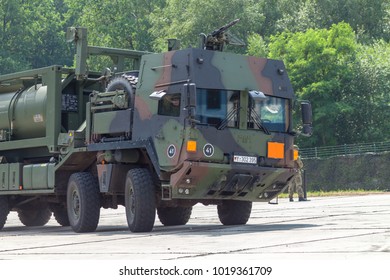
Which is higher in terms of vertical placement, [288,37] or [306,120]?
[288,37]

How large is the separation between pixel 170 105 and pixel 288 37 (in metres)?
51.1

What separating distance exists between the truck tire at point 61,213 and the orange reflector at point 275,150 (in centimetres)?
701

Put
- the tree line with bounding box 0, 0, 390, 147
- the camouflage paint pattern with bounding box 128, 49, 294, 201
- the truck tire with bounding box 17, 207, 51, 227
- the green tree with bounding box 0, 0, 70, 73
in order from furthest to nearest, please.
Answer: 1. the green tree with bounding box 0, 0, 70, 73
2. the tree line with bounding box 0, 0, 390, 147
3. the truck tire with bounding box 17, 207, 51, 227
4. the camouflage paint pattern with bounding box 128, 49, 294, 201

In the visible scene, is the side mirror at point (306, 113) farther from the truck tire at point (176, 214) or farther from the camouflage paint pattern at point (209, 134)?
the truck tire at point (176, 214)

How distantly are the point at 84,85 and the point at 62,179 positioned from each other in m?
2.09

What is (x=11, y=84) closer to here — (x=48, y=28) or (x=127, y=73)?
(x=127, y=73)

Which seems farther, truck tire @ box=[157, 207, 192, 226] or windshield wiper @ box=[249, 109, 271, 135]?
truck tire @ box=[157, 207, 192, 226]

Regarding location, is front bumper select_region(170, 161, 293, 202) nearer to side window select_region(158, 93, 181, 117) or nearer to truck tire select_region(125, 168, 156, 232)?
truck tire select_region(125, 168, 156, 232)

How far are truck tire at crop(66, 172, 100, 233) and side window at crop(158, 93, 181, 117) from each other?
2637 mm

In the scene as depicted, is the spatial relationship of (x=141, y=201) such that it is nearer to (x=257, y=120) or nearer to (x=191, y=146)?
(x=191, y=146)

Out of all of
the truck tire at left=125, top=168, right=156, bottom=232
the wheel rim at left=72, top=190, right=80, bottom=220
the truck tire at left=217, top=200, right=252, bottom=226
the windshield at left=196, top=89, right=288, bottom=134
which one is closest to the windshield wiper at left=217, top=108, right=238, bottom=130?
the windshield at left=196, top=89, right=288, bottom=134

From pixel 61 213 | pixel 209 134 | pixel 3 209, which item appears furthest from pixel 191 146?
pixel 61 213

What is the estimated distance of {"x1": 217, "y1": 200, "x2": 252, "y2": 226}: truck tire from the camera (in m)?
22.2

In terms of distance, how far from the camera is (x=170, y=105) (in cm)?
1991
